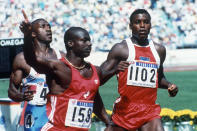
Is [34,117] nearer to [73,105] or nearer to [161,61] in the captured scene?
[73,105]

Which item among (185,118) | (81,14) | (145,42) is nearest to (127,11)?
(81,14)

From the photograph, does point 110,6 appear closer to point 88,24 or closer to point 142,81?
point 88,24

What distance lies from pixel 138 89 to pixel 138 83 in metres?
0.08

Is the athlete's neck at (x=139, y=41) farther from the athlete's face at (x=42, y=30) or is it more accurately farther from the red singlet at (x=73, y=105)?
the red singlet at (x=73, y=105)

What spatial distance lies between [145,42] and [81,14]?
59.2 feet

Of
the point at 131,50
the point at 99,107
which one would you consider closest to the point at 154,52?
the point at 131,50

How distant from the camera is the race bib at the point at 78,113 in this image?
5875mm

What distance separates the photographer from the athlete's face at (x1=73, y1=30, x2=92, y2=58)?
587cm

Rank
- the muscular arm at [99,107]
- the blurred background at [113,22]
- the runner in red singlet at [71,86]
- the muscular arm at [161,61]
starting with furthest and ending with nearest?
the blurred background at [113,22] < the muscular arm at [161,61] < the muscular arm at [99,107] < the runner in red singlet at [71,86]

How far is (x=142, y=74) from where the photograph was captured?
7391mm

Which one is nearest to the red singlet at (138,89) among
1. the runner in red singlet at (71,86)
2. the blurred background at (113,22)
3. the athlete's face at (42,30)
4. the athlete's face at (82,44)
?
the athlete's face at (42,30)

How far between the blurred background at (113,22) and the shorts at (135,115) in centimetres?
1169

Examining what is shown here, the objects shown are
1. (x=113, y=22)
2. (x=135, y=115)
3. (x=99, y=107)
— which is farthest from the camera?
(x=113, y=22)

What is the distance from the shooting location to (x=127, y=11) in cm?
2667
